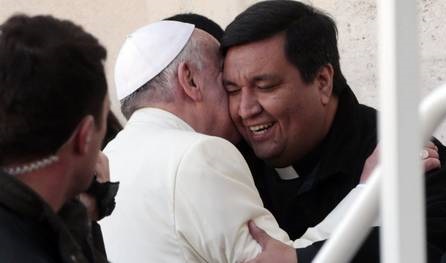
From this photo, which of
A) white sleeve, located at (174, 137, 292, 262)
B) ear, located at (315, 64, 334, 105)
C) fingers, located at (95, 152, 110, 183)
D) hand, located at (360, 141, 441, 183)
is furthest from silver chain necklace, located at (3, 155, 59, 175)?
ear, located at (315, 64, 334, 105)

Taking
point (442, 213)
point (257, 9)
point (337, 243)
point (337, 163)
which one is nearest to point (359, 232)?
point (337, 243)

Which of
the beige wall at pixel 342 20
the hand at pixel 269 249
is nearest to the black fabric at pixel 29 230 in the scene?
the hand at pixel 269 249

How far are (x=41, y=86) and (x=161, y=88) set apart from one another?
1.08 meters

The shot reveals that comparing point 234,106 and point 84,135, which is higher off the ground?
point 84,135

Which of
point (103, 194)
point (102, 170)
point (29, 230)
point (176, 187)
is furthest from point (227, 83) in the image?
point (29, 230)

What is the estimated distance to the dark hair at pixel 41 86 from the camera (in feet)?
5.48

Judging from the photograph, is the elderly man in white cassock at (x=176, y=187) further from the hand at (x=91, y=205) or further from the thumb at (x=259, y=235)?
the hand at (x=91, y=205)

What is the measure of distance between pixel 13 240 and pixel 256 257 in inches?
34.7

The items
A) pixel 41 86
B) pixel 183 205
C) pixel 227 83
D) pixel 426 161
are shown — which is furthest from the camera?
pixel 227 83

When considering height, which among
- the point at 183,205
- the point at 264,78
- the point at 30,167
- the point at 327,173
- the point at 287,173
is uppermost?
the point at 30,167

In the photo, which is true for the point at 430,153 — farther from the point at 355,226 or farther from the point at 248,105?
the point at 355,226

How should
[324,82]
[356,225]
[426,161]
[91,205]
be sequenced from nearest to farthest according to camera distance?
1. [356,225]
2. [91,205]
3. [426,161]
4. [324,82]

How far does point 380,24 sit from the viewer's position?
3.57 feet

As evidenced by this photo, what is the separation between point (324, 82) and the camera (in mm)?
3061
